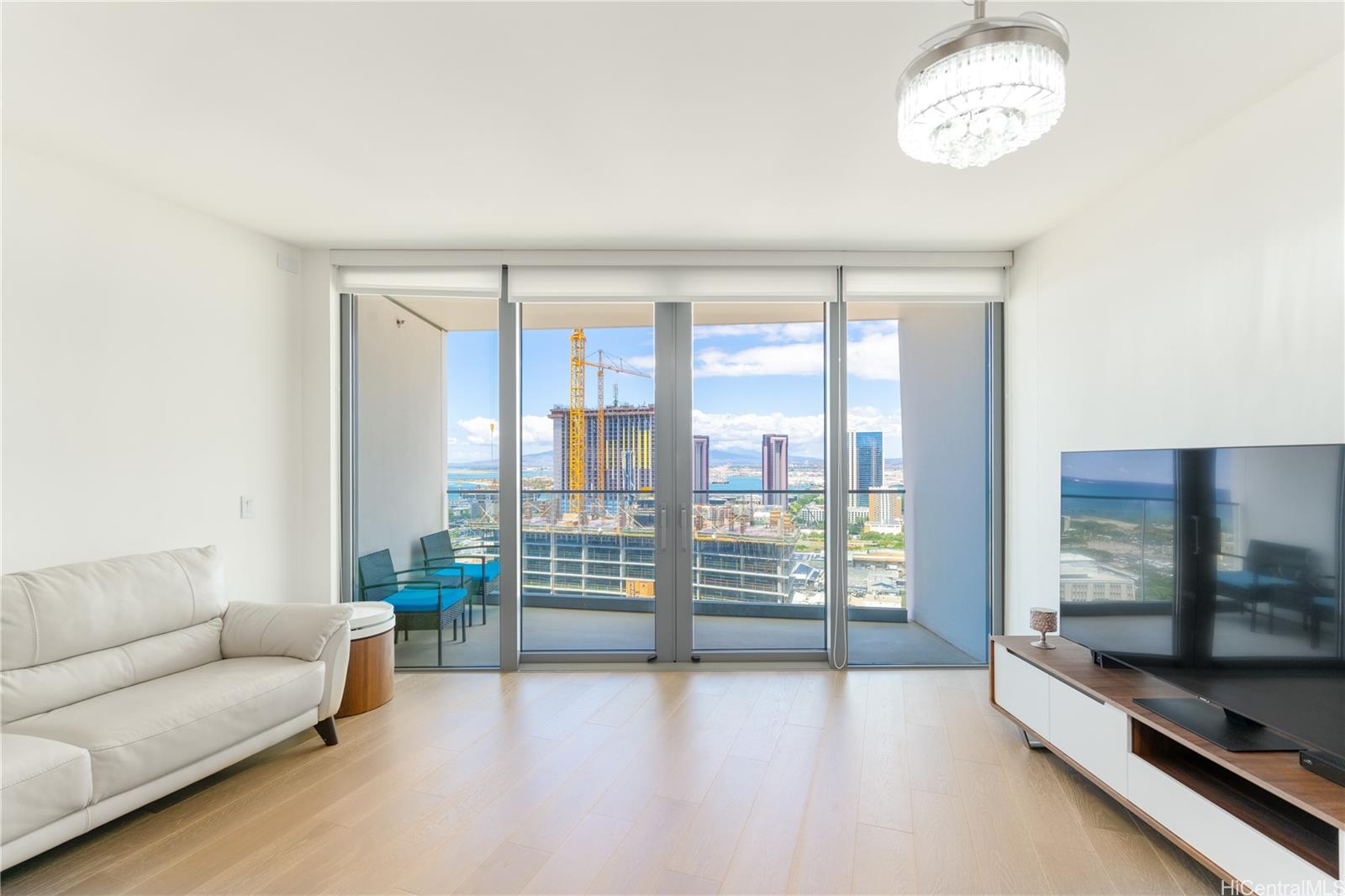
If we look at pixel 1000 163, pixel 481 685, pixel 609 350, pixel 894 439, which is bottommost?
pixel 481 685

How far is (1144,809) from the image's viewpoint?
2.16 m

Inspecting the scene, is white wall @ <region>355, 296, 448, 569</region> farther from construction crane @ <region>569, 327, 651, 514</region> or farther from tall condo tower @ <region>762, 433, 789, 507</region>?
tall condo tower @ <region>762, 433, 789, 507</region>

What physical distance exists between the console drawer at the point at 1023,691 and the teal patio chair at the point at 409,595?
3103 mm

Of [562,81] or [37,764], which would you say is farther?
[562,81]

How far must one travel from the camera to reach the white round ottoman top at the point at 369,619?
11.0ft

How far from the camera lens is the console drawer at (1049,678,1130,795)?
2.29 meters

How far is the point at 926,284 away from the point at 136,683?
446 centimetres

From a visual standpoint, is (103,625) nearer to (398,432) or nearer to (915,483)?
(398,432)

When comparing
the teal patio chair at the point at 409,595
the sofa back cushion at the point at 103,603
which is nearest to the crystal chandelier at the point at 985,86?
the sofa back cushion at the point at 103,603

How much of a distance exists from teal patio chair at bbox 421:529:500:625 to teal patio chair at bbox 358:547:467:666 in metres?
0.10

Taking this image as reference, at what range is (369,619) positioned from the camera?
342 cm

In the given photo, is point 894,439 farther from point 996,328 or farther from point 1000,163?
point 1000,163

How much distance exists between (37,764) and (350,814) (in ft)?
3.08

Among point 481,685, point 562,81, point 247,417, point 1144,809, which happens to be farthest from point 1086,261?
point 247,417
